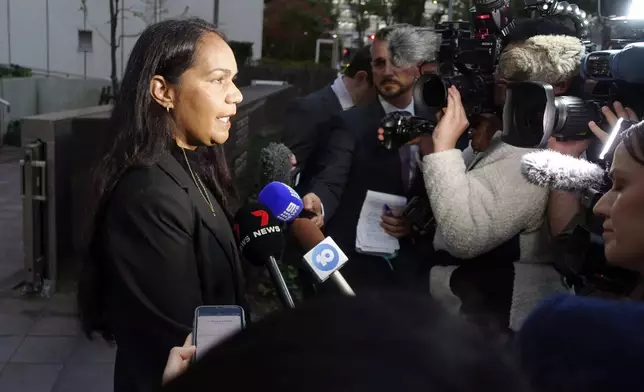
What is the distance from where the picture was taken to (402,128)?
9.73 feet

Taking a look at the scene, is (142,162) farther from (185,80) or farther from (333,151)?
(333,151)

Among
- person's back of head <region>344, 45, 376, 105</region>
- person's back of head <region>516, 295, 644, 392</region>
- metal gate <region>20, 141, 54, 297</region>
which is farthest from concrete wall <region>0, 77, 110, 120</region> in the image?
person's back of head <region>516, 295, 644, 392</region>

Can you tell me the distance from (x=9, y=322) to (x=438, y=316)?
5.43m

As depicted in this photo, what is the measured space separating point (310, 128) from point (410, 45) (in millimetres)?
1300

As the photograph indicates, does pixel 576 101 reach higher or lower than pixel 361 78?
higher

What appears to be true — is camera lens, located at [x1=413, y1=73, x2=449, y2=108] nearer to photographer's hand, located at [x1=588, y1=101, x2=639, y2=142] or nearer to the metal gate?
photographer's hand, located at [x1=588, y1=101, x2=639, y2=142]

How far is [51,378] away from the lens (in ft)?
15.5

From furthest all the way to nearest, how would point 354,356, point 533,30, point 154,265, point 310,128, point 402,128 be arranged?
point 310,128
point 402,128
point 533,30
point 154,265
point 354,356

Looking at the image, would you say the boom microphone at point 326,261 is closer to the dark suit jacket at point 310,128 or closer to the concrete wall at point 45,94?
the dark suit jacket at point 310,128

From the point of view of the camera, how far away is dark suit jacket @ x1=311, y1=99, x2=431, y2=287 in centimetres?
336

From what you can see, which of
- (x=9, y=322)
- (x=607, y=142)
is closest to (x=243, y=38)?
(x=9, y=322)

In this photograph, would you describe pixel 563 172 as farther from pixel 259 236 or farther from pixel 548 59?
pixel 259 236

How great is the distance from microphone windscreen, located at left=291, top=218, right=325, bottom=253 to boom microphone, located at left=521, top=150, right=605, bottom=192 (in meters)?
0.82

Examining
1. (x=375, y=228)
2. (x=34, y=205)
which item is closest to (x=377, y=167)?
(x=375, y=228)
